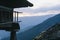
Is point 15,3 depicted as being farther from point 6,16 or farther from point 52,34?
point 52,34

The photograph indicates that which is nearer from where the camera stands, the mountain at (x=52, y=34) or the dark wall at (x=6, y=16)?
the dark wall at (x=6, y=16)

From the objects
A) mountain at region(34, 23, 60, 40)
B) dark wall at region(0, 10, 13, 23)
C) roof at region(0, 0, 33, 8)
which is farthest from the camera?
mountain at region(34, 23, 60, 40)

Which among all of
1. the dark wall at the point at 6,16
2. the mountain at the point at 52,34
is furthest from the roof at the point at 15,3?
the mountain at the point at 52,34

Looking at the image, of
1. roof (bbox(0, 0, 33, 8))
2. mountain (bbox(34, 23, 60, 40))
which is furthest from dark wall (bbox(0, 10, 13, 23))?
mountain (bbox(34, 23, 60, 40))

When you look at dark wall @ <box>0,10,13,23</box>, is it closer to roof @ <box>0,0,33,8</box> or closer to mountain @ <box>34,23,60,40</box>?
roof @ <box>0,0,33,8</box>

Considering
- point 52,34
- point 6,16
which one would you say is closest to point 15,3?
point 6,16

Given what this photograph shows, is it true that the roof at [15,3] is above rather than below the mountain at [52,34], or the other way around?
above

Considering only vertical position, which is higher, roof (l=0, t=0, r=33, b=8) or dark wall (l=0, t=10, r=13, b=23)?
roof (l=0, t=0, r=33, b=8)

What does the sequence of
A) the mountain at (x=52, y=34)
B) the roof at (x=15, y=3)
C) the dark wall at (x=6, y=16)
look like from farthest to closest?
the mountain at (x=52, y=34)
the roof at (x=15, y=3)
the dark wall at (x=6, y=16)

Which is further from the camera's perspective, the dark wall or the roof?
the roof

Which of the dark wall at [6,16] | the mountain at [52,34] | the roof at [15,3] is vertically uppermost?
the roof at [15,3]

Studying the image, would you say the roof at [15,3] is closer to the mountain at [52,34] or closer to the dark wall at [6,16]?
the dark wall at [6,16]

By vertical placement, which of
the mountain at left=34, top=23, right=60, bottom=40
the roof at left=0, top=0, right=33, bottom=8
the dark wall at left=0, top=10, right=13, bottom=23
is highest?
the roof at left=0, top=0, right=33, bottom=8

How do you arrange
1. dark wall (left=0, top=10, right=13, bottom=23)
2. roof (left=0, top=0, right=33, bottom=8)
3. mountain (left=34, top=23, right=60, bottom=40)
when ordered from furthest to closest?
mountain (left=34, top=23, right=60, bottom=40), roof (left=0, top=0, right=33, bottom=8), dark wall (left=0, top=10, right=13, bottom=23)
